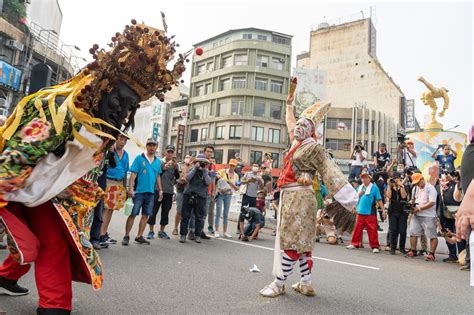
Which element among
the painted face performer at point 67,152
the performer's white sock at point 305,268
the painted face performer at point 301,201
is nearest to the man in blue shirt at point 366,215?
the performer's white sock at point 305,268

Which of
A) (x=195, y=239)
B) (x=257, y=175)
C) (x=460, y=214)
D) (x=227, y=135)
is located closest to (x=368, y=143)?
(x=227, y=135)

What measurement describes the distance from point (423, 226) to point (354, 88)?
39.3 m

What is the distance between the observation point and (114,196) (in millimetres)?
5852

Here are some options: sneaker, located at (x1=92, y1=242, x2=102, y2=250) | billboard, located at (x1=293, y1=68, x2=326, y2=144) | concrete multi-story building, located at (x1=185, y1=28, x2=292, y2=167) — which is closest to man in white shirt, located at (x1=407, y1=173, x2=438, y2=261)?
sneaker, located at (x1=92, y1=242, x2=102, y2=250)

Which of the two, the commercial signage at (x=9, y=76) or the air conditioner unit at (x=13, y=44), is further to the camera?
the air conditioner unit at (x=13, y=44)

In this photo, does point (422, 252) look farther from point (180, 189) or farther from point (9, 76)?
point (9, 76)

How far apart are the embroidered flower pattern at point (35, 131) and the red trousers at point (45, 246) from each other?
50 centimetres

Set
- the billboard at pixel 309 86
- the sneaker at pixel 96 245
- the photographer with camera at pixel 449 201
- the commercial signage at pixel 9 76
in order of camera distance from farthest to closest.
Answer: the billboard at pixel 309 86
the commercial signage at pixel 9 76
the photographer with camera at pixel 449 201
the sneaker at pixel 96 245

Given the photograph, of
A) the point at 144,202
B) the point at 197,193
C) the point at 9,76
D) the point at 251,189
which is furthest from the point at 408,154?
the point at 9,76

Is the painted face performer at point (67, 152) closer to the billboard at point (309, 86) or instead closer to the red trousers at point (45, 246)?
the red trousers at point (45, 246)

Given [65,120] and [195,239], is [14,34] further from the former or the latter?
[65,120]

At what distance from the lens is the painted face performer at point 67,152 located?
7.47 ft

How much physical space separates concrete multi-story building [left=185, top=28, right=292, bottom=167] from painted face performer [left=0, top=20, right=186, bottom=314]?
3638 centimetres

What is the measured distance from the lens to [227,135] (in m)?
40.3
